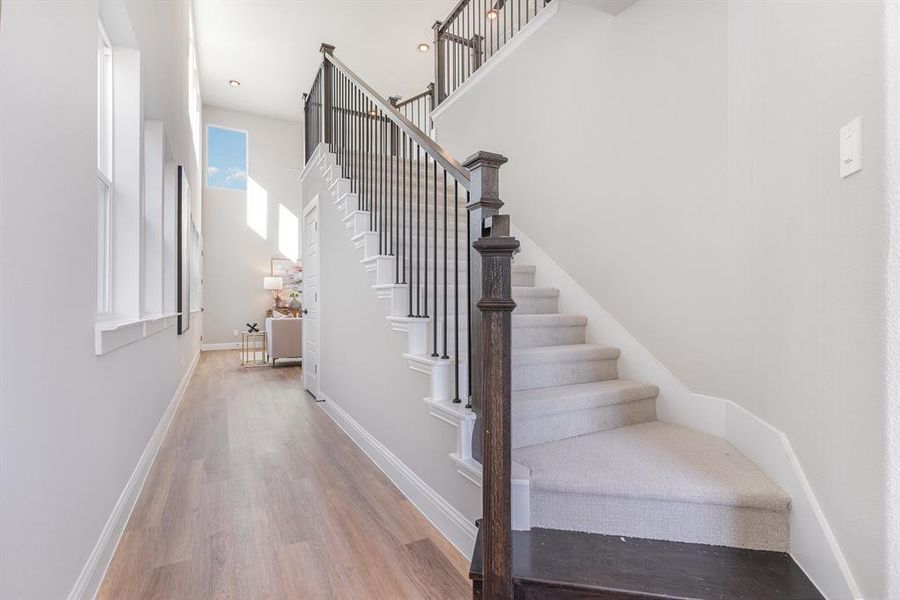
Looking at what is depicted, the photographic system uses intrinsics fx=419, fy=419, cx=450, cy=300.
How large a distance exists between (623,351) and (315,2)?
19.4 ft

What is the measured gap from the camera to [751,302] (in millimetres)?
1704

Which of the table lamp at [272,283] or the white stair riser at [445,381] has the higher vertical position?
the table lamp at [272,283]

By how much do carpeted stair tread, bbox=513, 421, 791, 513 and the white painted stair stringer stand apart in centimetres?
12

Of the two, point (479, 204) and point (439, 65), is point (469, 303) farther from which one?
point (439, 65)

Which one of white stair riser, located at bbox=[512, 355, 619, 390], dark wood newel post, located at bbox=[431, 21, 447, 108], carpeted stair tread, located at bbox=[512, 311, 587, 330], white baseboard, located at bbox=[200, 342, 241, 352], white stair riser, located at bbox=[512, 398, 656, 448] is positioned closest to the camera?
white stair riser, located at bbox=[512, 398, 656, 448]

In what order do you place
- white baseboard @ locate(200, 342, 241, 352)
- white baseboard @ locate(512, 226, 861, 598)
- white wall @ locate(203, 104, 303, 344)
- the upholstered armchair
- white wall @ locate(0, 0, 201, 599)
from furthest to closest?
white wall @ locate(203, 104, 303, 344), white baseboard @ locate(200, 342, 241, 352), the upholstered armchair, white baseboard @ locate(512, 226, 861, 598), white wall @ locate(0, 0, 201, 599)

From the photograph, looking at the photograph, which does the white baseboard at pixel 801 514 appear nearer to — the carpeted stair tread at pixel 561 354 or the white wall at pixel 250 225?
the carpeted stair tread at pixel 561 354

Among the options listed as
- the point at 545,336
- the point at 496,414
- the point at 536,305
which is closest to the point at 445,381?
the point at 496,414

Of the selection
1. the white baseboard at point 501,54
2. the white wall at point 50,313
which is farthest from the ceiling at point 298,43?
the white wall at point 50,313

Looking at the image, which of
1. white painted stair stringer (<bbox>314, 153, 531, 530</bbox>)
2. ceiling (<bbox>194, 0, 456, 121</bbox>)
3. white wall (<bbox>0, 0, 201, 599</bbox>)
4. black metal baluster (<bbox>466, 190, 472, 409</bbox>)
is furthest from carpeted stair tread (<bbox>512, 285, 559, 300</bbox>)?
ceiling (<bbox>194, 0, 456, 121</bbox>)

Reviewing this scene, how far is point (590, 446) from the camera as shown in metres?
1.78

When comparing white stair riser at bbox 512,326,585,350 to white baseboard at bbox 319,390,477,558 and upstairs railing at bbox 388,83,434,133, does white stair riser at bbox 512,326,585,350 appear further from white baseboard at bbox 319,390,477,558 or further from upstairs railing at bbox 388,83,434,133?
upstairs railing at bbox 388,83,434,133

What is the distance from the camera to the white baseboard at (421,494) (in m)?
1.70

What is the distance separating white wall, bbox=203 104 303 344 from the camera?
26.5 ft
